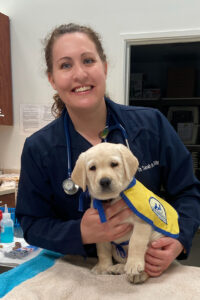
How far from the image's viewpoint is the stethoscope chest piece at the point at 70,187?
3.17 ft

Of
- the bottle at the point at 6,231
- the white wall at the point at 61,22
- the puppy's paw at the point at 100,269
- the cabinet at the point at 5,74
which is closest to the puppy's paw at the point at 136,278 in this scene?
the puppy's paw at the point at 100,269

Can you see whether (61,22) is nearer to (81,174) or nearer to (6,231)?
(6,231)

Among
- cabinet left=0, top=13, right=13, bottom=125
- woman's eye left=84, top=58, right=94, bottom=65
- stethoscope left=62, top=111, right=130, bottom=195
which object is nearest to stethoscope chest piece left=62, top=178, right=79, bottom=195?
stethoscope left=62, top=111, right=130, bottom=195

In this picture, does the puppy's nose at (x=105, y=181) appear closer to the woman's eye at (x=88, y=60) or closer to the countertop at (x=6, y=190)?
the woman's eye at (x=88, y=60)

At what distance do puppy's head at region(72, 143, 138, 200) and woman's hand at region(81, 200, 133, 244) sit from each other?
0.05 meters

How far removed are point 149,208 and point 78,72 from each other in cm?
51

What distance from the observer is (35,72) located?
2.55 m

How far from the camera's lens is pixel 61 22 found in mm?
2457

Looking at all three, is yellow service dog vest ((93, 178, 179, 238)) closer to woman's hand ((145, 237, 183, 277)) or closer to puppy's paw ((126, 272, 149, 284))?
woman's hand ((145, 237, 183, 277))

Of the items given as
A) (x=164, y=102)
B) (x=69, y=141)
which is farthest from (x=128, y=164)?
(x=164, y=102)

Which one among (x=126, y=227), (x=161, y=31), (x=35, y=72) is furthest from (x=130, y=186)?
(x=35, y=72)

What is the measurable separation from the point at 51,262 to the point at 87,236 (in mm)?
180

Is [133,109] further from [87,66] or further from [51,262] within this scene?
[51,262]

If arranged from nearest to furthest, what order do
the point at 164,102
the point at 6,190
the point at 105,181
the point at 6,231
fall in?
the point at 105,181 → the point at 6,231 → the point at 6,190 → the point at 164,102
